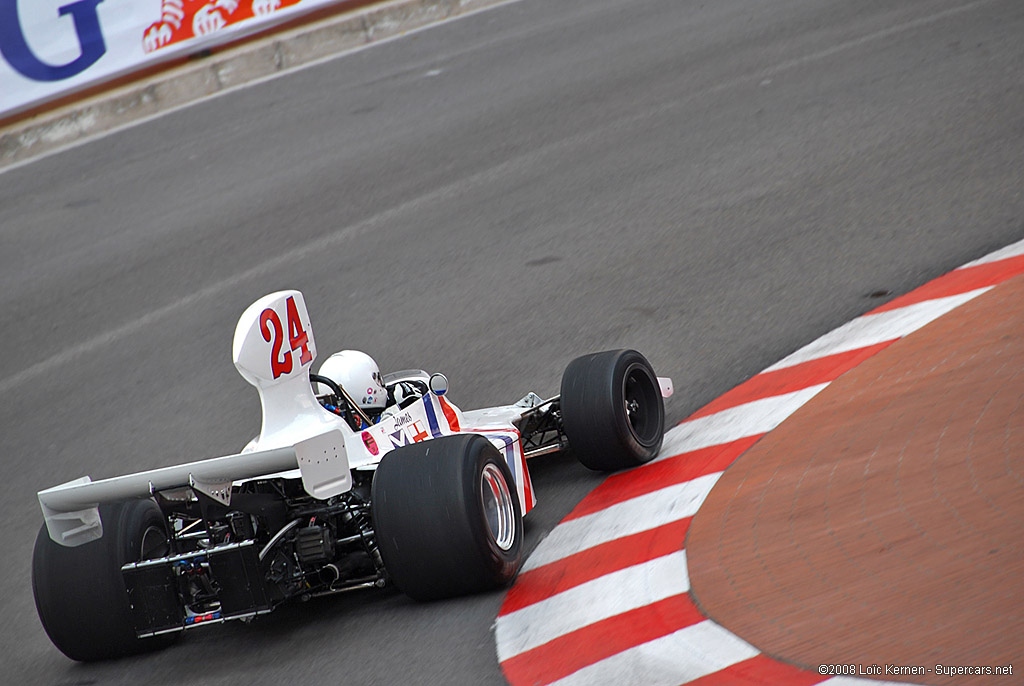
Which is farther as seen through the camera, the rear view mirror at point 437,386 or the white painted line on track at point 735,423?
the white painted line on track at point 735,423

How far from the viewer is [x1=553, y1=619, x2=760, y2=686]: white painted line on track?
14.4ft

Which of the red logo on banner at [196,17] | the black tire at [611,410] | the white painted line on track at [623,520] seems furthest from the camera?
the red logo on banner at [196,17]

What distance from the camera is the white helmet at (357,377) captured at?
20.8ft

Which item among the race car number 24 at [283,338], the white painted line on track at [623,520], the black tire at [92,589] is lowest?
the white painted line on track at [623,520]

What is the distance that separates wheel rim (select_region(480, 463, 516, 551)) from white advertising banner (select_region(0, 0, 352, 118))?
35.1ft

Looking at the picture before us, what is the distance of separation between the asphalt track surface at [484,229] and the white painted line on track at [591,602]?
134mm

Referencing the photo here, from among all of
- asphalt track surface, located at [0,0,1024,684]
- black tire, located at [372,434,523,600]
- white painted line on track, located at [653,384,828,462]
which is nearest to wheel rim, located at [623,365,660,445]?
white painted line on track, located at [653,384,828,462]

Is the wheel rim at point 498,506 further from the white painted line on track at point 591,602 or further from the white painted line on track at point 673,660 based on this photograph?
the white painted line on track at point 673,660

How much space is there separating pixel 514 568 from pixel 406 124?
870 centimetres

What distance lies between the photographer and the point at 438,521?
5.01 meters

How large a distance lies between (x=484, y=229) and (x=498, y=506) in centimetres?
523

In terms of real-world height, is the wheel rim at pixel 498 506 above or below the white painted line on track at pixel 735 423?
above

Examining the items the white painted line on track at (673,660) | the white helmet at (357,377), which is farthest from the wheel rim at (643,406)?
the white painted line on track at (673,660)

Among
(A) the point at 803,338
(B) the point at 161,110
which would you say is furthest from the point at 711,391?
(B) the point at 161,110
